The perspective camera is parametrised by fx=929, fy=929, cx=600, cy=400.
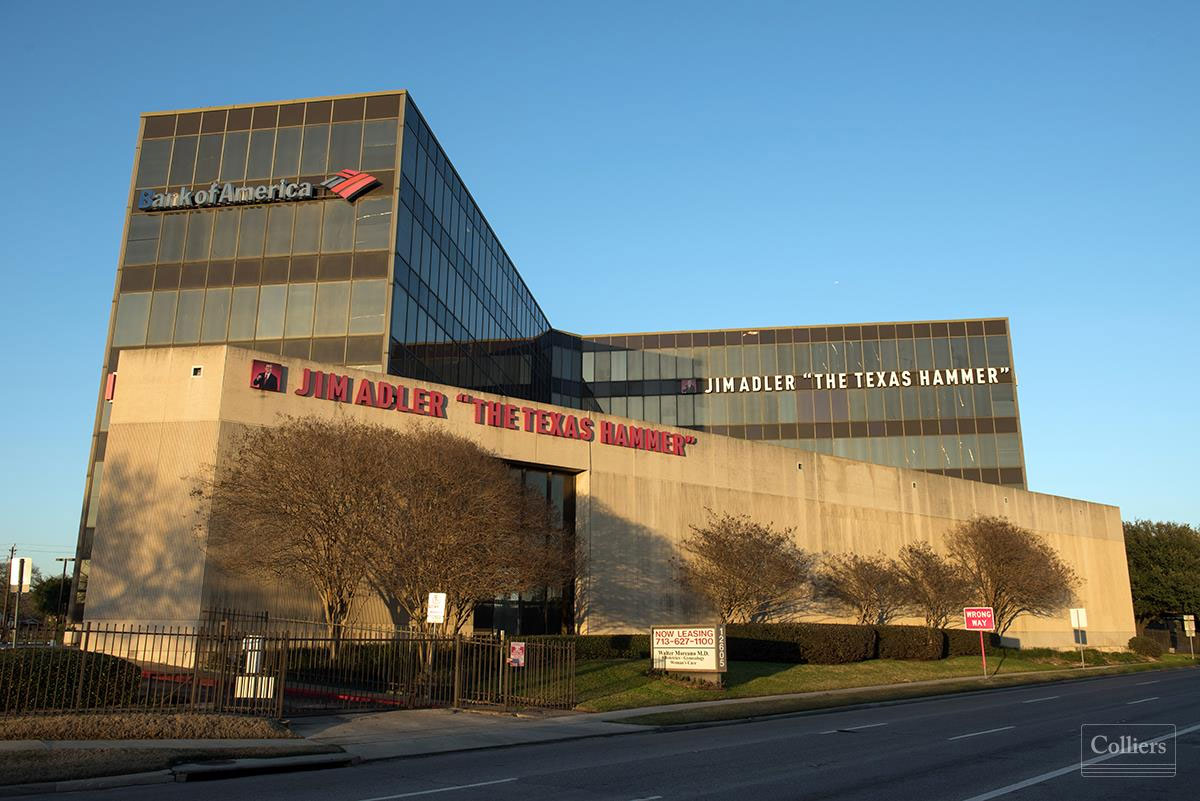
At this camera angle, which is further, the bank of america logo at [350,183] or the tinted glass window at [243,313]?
the bank of america logo at [350,183]

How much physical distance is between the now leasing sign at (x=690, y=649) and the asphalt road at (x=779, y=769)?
21.9ft

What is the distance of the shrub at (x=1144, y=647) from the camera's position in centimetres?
6131

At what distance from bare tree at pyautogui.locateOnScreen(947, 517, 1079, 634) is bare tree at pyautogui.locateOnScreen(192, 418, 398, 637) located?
120ft

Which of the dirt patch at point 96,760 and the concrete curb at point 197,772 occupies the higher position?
the dirt patch at point 96,760

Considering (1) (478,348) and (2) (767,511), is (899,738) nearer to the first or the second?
(2) (767,511)

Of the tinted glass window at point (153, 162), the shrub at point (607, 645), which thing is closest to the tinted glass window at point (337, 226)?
the tinted glass window at point (153, 162)

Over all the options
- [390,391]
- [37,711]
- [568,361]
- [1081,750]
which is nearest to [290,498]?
[390,391]

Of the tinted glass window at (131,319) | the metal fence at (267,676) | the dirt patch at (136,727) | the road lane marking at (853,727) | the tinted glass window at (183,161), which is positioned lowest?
the road lane marking at (853,727)

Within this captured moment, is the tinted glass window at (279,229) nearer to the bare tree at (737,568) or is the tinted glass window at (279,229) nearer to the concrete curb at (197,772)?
the bare tree at (737,568)

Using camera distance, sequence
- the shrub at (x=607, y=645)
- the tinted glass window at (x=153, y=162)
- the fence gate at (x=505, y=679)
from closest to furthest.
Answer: the fence gate at (x=505, y=679), the shrub at (x=607, y=645), the tinted glass window at (x=153, y=162)

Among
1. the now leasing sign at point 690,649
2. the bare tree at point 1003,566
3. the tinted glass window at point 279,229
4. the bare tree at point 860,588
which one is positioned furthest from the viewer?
the bare tree at point 1003,566

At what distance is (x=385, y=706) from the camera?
2208 cm

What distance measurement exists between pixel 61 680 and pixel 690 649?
687 inches

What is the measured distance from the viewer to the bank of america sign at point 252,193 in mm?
43781
